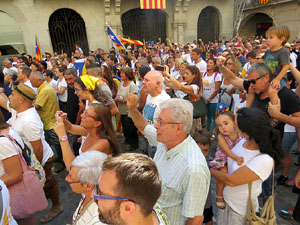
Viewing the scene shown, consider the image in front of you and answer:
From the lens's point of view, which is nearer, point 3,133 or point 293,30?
point 3,133

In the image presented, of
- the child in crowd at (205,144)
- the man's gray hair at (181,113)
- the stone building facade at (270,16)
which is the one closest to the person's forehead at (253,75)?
the child in crowd at (205,144)

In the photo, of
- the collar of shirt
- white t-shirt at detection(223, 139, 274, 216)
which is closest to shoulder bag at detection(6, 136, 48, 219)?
the collar of shirt

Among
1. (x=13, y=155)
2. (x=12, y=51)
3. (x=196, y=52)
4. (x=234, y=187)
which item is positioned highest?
(x=12, y=51)

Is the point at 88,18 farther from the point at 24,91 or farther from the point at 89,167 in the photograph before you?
the point at 89,167

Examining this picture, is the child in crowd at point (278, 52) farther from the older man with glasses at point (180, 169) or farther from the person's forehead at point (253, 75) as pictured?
the older man with glasses at point (180, 169)

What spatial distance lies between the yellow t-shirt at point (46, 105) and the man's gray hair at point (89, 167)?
2558 millimetres

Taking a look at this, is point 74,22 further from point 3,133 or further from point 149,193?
point 149,193

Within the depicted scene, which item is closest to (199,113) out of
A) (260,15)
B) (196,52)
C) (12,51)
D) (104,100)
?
(104,100)

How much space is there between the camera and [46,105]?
382 centimetres

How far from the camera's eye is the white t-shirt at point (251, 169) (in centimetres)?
169

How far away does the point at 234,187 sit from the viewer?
74.7 inches

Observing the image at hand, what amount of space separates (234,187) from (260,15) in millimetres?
24201

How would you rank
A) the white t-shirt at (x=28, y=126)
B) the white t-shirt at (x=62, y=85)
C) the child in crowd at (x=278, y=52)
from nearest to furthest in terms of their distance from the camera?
the white t-shirt at (x=28, y=126), the child in crowd at (x=278, y=52), the white t-shirt at (x=62, y=85)

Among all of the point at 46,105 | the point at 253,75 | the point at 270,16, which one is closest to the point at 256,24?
the point at 270,16
